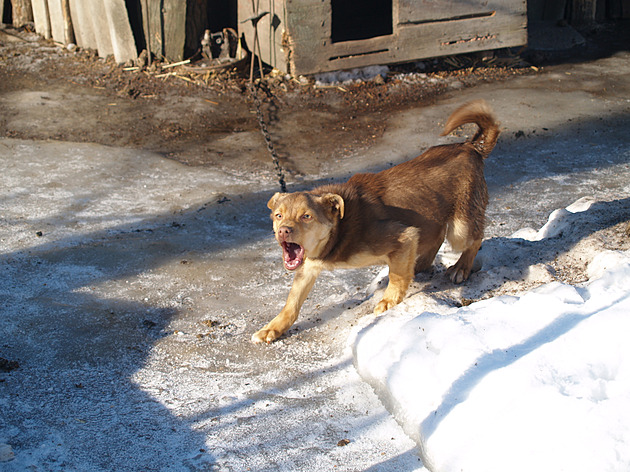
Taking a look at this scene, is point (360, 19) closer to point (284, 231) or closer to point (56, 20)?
point (56, 20)

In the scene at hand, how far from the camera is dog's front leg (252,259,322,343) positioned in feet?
15.1

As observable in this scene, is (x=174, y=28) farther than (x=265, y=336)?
Yes

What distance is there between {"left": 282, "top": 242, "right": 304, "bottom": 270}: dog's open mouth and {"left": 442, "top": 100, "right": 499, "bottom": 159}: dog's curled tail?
1739 millimetres

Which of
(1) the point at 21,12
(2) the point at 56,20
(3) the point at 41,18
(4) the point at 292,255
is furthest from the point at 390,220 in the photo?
(1) the point at 21,12

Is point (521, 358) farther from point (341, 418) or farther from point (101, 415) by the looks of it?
point (101, 415)

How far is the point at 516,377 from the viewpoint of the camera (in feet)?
10.5

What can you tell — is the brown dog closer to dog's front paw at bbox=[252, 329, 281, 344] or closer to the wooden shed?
dog's front paw at bbox=[252, 329, 281, 344]

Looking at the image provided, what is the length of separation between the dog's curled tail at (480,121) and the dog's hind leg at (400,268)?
1.11 metres

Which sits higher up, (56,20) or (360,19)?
(56,20)

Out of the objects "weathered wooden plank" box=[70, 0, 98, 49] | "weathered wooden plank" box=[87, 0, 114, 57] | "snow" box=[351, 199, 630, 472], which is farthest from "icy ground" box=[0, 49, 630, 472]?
"weathered wooden plank" box=[70, 0, 98, 49]

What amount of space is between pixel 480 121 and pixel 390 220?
1.38m

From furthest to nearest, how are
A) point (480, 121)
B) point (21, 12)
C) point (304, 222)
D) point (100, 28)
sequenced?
point (21, 12)
point (100, 28)
point (480, 121)
point (304, 222)

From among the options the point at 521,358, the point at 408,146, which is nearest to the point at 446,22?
the point at 408,146

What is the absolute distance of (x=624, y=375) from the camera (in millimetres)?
3080
